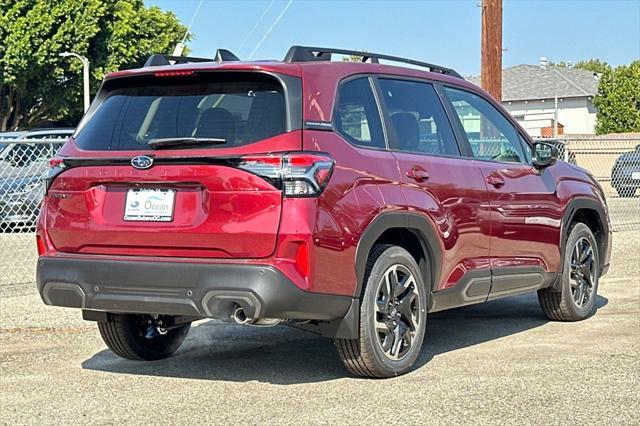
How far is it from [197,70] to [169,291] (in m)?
1.27

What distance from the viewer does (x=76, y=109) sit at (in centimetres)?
5016

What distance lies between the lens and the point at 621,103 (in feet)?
217

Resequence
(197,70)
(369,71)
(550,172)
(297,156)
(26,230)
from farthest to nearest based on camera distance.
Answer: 1. (26,230)
2. (550,172)
3. (369,71)
4. (197,70)
5. (297,156)

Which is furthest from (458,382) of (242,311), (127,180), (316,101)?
(127,180)

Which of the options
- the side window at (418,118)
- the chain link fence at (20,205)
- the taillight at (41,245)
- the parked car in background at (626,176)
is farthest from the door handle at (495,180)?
the parked car in background at (626,176)

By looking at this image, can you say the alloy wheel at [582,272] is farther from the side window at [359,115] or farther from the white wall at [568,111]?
the white wall at [568,111]

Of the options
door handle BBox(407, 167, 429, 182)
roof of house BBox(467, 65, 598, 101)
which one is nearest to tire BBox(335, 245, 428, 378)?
door handle BBox(407, 167, 429, 182)

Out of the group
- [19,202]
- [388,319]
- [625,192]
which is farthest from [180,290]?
[625,192]

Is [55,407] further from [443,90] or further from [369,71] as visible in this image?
[443,90]

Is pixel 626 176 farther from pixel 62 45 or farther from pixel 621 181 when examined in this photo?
pixel 62 45

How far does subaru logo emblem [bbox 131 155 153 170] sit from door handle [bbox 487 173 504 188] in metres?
2.56

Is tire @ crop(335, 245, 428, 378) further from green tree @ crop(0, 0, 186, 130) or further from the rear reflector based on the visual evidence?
green tree @ crop(0, 0, 186, 130)

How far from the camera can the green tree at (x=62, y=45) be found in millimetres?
43812

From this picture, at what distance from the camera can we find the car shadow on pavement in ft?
22.0
